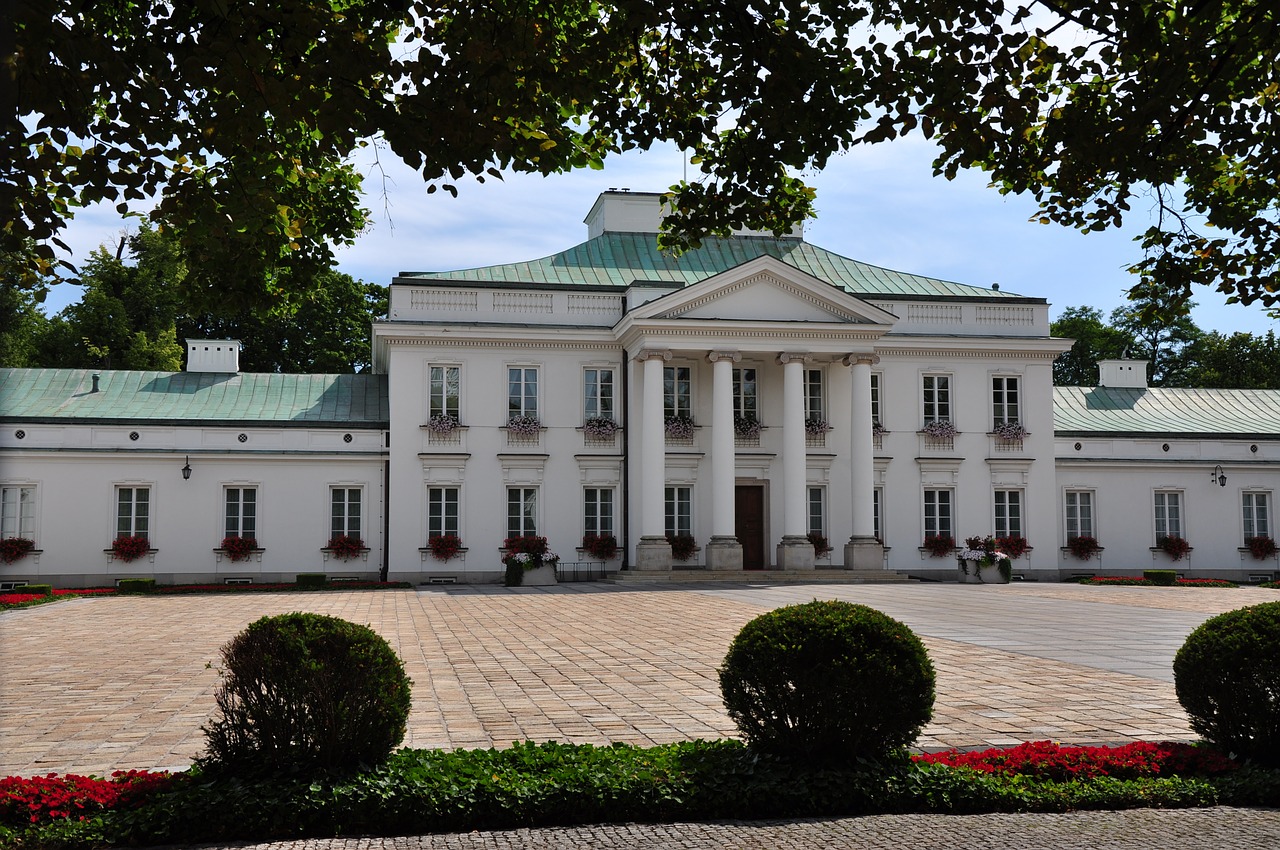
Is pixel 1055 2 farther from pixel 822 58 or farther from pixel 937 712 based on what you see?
pixel 937 712

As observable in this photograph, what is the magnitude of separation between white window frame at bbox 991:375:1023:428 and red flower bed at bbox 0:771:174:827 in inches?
1253

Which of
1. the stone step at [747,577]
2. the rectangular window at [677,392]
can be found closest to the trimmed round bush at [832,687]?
the stone step at [747,577]

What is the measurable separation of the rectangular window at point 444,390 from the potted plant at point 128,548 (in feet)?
28.1

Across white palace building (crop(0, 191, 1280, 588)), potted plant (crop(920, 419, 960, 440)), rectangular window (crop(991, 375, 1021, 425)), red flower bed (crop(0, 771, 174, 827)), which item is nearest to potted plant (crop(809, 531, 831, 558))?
white palace building (crop(0, 191, 1280, 588))

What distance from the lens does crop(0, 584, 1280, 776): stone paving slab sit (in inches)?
346

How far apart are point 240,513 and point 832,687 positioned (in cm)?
2727

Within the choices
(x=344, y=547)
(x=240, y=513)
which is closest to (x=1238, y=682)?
(x=344, y=547)

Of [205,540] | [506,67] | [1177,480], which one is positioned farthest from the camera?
[1177,480]

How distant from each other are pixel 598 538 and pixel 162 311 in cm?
2444

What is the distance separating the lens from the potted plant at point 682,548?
1275 inches

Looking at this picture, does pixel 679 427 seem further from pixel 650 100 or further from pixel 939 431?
pixel 650 100

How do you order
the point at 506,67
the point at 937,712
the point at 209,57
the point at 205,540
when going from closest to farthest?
the point at 209,57 < the point at 506,67 < the point at 937,712 < the point at 205,540

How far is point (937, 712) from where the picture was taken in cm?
960

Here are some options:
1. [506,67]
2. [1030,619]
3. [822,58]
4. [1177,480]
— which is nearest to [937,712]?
[822,58]
